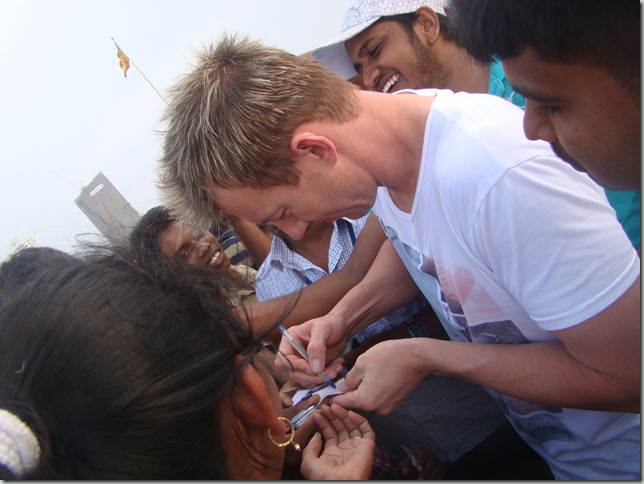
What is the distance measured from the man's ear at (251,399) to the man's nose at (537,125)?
91cm

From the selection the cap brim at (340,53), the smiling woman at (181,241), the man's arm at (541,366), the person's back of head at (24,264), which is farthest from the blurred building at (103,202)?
the man's arm at (541,366)

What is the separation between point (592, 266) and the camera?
3.67 ft

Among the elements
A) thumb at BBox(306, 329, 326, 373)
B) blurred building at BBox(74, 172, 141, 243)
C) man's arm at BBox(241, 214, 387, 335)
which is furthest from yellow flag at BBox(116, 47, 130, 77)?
thumb at BBox(306, 329, 326, 373)

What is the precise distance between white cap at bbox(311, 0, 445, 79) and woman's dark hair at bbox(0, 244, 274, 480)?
2.23 meters

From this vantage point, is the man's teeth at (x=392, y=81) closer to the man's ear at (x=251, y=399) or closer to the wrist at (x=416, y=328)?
the wrist at (x=416, y=328)

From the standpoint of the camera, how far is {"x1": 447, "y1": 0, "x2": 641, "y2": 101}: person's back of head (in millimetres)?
807

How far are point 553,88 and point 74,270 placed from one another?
116 cm

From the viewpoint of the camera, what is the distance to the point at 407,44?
2.91 m

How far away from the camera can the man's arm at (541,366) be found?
117cm

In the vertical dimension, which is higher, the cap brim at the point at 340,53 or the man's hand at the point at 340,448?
the cap brim at the point at 340,53

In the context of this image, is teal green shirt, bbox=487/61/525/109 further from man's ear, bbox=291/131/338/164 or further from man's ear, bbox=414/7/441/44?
man's ear, bbox=291/131/338/164

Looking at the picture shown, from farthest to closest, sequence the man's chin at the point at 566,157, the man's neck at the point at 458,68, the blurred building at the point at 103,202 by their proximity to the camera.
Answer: the blurred building at the point at 103,202, the man's neck at the point at 458,68, the man's chin at the point at 566,157

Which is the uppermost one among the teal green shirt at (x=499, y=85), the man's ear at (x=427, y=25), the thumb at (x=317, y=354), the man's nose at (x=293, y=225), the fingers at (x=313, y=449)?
the man's ear at (x=427, y=25)

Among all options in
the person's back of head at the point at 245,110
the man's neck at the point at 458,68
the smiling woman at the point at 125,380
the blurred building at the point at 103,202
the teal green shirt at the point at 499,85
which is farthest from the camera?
the blurred building at the point at 103,202
